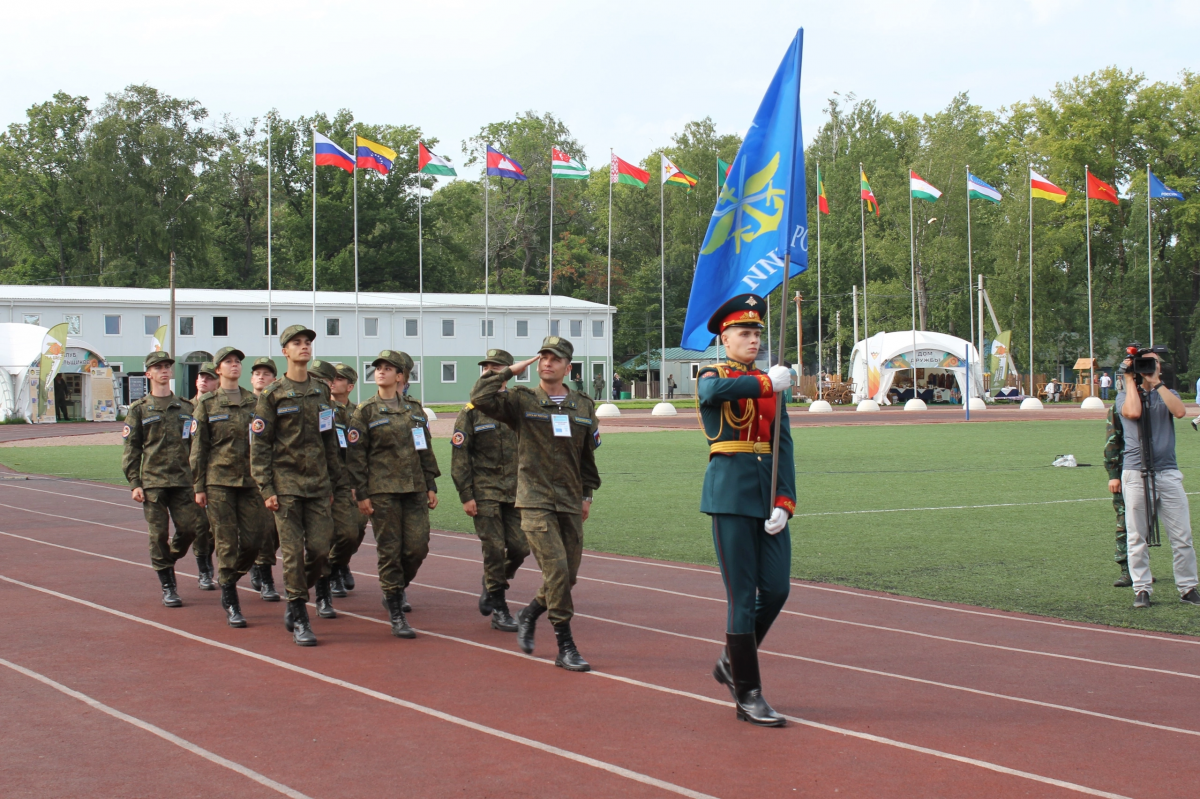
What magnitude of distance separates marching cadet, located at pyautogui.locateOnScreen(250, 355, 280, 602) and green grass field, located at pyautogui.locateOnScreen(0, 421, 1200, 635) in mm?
3711

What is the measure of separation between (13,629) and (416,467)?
2.99m

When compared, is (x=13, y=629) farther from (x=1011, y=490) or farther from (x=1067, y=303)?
(x=1067, y=303)

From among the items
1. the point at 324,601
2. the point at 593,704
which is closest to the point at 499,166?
the point at 324,601

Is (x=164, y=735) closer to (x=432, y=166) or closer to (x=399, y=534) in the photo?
(x=399, y=534)

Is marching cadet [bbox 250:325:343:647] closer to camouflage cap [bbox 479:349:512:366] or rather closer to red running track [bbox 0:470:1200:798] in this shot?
red running track [bbox 0:470:1200:798]

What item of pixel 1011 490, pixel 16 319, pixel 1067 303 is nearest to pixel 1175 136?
pixel 1067 303

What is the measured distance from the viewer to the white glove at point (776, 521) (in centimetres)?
516

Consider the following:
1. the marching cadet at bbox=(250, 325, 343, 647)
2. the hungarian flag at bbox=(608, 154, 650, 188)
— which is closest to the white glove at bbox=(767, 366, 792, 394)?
the marching cadet at bbox=(250, 325, 343, 647)

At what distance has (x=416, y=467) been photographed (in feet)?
25.8

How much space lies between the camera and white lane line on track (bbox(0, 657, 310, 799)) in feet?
15.0

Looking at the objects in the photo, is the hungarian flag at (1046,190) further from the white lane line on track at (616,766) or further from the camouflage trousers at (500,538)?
the white lane line on track at (616,766)

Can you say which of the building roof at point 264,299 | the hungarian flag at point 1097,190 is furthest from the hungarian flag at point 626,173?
the hungarian flag at point 1097,190

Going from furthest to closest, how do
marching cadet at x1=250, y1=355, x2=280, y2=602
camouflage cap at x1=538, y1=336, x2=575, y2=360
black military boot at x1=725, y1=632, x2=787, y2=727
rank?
marching cadet at x1=250, y1=355, x2=280, y2=602 → camouflage cap at x1=538, y1=336, x2=575, y2=360 → black military boot at x1=725, y1=632, x2=787, y2=727

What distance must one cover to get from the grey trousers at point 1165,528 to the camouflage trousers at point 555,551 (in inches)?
173
